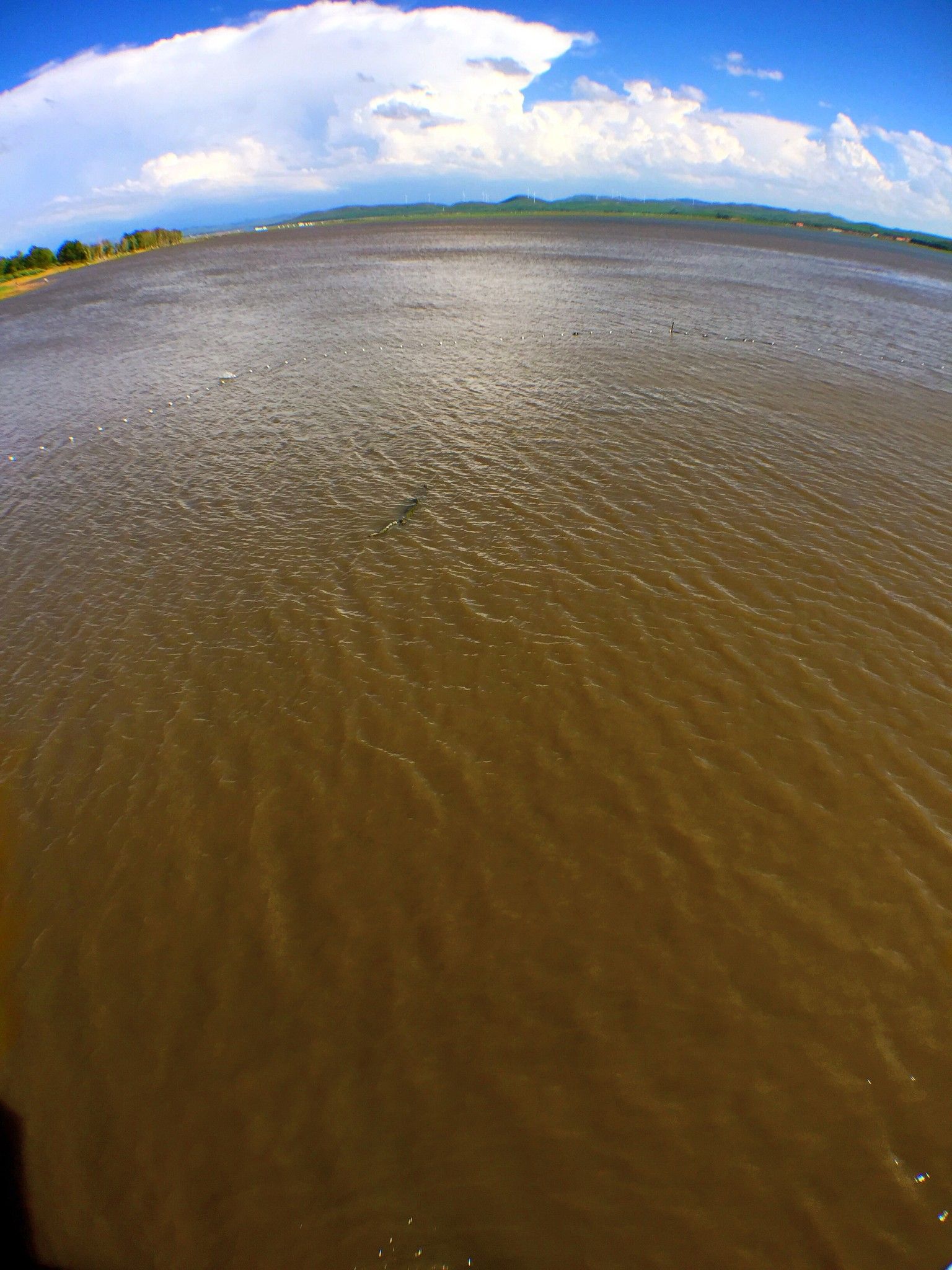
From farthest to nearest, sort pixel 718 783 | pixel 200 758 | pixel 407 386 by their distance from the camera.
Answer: pixel 407 386 < pixel 200 758 < pixel 718 783

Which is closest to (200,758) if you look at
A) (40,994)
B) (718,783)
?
(40,994)

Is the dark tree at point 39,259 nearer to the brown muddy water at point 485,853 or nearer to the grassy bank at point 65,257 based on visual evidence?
the grassy bank at point 65,257

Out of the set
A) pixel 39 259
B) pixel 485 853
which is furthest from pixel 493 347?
pixel 39 259

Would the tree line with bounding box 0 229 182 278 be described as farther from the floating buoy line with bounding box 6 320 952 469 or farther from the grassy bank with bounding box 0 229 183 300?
the floating buoy line with bounding box 6 320 952 469

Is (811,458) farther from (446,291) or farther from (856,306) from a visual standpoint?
(446,291)

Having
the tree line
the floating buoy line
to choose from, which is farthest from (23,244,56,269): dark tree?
the floating buoy line

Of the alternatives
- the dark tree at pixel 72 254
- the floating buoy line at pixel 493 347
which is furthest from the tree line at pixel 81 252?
the floating buoy line at pixel 493 347
